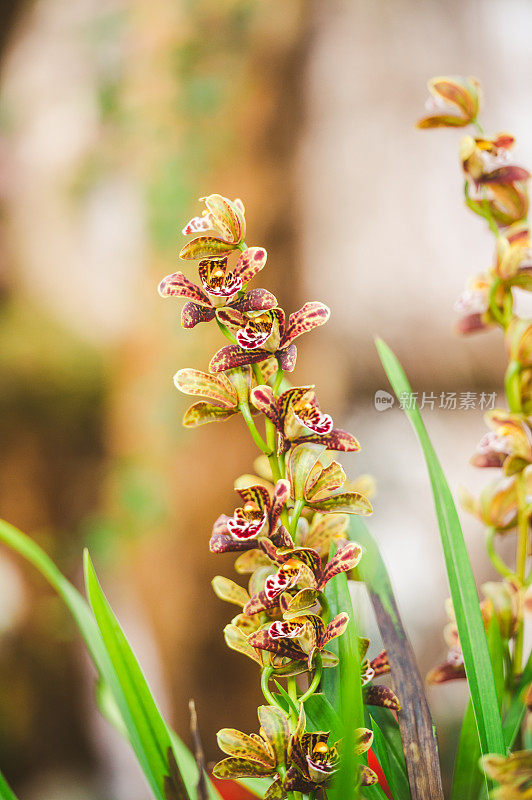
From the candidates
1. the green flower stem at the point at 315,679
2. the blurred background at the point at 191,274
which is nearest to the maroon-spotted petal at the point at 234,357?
the green flower stem at the point at 315,679

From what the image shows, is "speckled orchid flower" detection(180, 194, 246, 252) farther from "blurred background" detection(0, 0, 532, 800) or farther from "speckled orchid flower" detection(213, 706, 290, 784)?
"blurred background" detection(0, 0, 532, 800)

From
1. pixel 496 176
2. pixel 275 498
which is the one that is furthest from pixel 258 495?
pixel 496 176

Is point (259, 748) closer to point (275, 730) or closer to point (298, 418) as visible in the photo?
point (275, 730)

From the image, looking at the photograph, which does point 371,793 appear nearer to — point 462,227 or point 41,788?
point 462,227

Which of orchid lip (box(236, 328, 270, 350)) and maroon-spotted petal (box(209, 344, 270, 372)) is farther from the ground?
orchid lip (box(236, 328, 270, 350))

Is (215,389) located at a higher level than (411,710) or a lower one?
higher

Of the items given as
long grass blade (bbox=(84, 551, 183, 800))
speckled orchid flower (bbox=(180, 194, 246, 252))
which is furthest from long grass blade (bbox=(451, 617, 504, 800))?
speckled orchid flower (bbox=(180, 194, 246, 252))

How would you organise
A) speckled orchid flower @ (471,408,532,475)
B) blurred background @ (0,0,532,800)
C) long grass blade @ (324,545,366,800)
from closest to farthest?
long grass blade @ (324,545,366,800) → speckled orchid flower @ (471,408,532,475) → blurred background @ (0,0,532,800)
